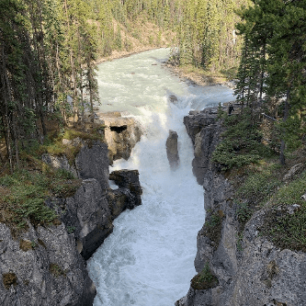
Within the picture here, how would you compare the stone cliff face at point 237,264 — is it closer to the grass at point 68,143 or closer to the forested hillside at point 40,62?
the grass at point 68,143

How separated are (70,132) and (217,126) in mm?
16055

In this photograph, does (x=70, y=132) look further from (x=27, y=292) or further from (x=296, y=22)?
(x=296, y=22)

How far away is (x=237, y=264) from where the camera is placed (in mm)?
11281

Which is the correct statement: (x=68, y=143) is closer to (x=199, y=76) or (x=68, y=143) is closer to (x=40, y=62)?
(x=40, y=62)

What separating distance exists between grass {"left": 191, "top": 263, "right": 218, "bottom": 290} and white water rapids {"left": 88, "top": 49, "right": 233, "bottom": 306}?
12.9ft

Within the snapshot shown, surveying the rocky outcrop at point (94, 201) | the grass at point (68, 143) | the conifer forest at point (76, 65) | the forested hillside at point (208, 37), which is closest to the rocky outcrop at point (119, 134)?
the conifer forest at point (76, 65)

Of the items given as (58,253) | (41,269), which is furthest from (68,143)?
(41,269)

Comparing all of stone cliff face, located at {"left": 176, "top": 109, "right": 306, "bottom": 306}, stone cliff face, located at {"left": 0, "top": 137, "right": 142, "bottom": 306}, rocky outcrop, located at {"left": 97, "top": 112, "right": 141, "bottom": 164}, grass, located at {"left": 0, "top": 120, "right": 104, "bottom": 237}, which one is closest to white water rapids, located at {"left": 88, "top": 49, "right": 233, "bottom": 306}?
rocky outcrop, located at {"left": 97, "top": 112, "right": 141, "bottom": 164}

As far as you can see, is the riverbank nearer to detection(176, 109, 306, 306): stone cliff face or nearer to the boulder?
detection(176, 109, 306, 306): stone cliff face

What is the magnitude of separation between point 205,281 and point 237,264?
3.72 metres

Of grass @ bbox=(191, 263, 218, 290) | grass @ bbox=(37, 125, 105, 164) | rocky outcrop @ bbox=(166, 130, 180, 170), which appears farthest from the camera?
rocky outcrop @ bbox=(166, 130, 180, 170)

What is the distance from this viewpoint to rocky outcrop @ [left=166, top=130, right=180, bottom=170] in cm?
3475

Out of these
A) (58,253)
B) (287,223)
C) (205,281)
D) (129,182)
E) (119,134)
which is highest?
(287,223)

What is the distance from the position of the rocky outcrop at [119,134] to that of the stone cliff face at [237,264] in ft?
38.8
